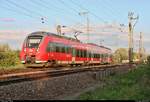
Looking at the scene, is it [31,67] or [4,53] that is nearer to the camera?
[31,67]

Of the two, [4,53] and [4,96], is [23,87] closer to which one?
[4,96]

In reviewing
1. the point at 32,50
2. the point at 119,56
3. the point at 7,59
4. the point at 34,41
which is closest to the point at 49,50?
the point at 34,41

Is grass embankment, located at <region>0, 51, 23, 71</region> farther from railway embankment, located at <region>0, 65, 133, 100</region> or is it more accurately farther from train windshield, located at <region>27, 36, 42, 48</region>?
railway embankment, located at <region>0, 65, 133, 100</region>

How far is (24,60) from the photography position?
118 feet

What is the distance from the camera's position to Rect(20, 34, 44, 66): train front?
1401 inches

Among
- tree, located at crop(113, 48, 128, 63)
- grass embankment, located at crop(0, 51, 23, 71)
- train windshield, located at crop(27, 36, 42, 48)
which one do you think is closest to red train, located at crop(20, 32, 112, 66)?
train windshield, located at crop(27, 36, 42, 48)

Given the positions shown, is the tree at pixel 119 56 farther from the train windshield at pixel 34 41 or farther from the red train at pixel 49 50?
the train windshield at pixel 34 41

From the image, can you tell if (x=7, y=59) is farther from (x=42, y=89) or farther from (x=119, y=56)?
(x=119, y=56)

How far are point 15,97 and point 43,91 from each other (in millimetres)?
2494

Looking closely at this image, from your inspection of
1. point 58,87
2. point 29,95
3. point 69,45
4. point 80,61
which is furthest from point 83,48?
point 29,95

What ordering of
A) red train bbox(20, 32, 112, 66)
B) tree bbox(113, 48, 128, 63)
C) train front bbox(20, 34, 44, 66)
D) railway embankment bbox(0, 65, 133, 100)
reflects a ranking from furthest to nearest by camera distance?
tree bbox(113, 48, 128, 63) → red train bbox(20, 32, 112, 66) → train front bbox(20, 34, 44, 66) → railway embankment bbox(0, 65, 133, 100)

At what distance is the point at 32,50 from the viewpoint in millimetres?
35812

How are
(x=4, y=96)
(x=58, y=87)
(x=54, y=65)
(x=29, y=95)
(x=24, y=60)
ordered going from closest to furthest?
(x=4, y=96) → (x=29, y=95) → (x=58, y=87) → (x=24, y=60) → (x=54, y=65)

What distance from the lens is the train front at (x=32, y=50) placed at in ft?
117
